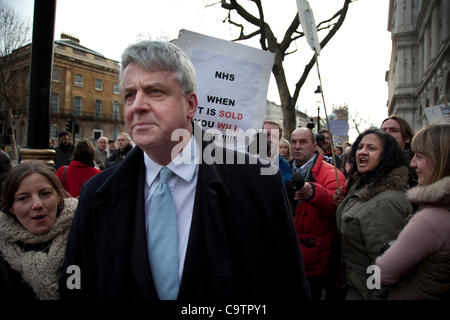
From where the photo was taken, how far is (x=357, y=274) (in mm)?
2418

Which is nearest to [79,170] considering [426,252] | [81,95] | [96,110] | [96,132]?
[426,252]

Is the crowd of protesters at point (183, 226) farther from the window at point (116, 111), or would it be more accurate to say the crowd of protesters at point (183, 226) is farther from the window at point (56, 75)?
the window at point (116, 111)

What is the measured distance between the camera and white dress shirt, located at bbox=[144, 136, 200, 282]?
1606 mm

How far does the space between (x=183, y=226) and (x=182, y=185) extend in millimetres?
214

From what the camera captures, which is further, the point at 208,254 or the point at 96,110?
the point at 96,110

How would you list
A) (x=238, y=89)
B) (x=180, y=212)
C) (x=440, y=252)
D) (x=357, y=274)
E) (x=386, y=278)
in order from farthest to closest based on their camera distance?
(x=238, y=89), (x=357, y=274), (x=386, y=278), (x=440, y=252), (x=180, y=212)

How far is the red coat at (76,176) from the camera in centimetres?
426

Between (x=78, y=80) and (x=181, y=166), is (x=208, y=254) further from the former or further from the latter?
(x=78, y=80)

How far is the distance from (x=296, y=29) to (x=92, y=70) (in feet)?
153

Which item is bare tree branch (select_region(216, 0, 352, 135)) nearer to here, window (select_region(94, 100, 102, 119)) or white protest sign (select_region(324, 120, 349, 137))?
white protest sign (select_region(324, 120, 349, 137))

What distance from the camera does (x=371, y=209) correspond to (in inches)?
93.0

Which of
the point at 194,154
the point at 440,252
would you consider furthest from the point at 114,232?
the point at 440,252

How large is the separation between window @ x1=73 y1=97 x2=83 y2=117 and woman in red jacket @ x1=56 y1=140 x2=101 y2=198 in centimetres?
5134
